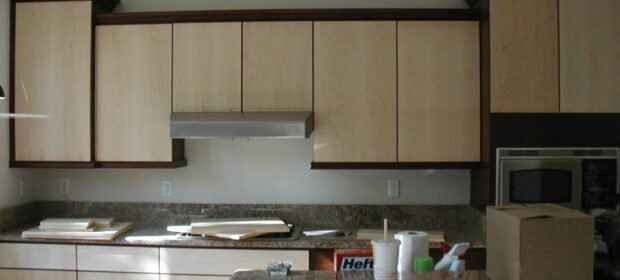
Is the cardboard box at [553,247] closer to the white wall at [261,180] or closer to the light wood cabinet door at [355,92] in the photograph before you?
the light wood cabinet door at [355,92]

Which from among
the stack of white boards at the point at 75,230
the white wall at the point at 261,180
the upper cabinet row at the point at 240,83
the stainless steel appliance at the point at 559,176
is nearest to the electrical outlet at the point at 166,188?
the white wall at the point at 261,180

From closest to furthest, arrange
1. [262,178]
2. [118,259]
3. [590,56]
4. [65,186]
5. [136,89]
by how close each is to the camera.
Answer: [590,56]
[118,259]
[136,89]
[262,178]
[65,186]

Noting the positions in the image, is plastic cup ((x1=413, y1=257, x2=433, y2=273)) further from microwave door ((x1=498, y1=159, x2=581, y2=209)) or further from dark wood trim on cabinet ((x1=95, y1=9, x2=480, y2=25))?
dark wood trim on cabinet ((x1=95, y1=9, x2=480, y2=25))

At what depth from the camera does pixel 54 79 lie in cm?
331

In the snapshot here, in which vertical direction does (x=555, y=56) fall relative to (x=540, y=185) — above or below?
above

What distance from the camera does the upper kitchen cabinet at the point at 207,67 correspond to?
324 cm

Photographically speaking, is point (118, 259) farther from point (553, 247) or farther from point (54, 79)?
point (553, 247)

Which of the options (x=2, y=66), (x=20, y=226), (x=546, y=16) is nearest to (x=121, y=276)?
(x=20, y=226)

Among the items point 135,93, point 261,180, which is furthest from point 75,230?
point 261,180

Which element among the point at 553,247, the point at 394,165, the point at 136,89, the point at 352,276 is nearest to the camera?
the point at 553,247

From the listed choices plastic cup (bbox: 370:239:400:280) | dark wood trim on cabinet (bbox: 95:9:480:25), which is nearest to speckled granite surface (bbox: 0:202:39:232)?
dark wood trim on cabinet (bbox: 95:9:480:25)

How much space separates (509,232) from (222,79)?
2.15m

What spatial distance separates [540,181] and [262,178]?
1.77 meters

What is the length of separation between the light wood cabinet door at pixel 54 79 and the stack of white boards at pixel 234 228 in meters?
0.85
